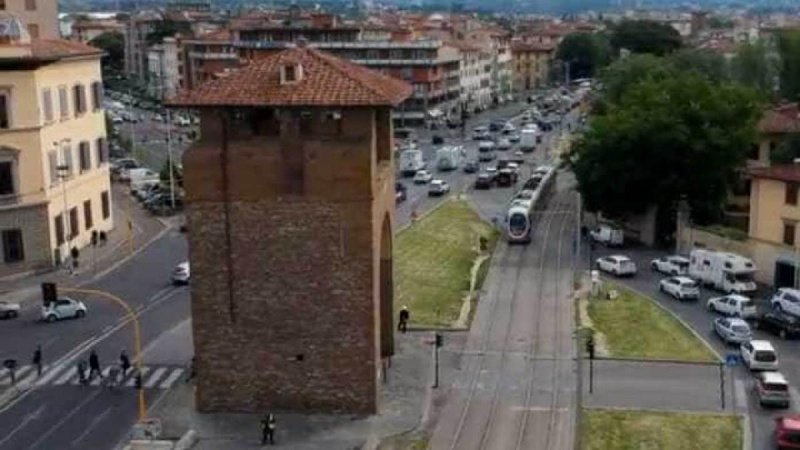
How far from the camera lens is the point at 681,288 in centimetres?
5141

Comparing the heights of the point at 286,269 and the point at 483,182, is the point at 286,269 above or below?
above

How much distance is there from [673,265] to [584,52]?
123 meters

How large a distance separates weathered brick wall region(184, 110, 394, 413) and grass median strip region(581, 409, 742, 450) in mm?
7067

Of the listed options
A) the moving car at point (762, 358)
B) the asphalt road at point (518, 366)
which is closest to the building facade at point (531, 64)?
the asphalt road at point (518, 366)

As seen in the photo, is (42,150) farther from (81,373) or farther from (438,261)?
(438,261)

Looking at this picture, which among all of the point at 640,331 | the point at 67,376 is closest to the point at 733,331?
the point at 640,331

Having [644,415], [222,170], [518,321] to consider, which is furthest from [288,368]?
[518,321]

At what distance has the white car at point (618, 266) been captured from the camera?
5644 cm

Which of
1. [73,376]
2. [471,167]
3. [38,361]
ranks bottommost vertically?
[471,167]

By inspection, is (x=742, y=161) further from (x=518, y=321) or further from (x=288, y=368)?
(x=288, y=368)

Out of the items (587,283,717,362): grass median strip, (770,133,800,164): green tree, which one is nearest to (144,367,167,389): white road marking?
(587,283,717,362): grass median strip

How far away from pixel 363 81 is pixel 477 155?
68.8m

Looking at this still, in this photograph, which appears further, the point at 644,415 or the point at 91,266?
the point at 91,266

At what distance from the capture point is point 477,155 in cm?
10281
